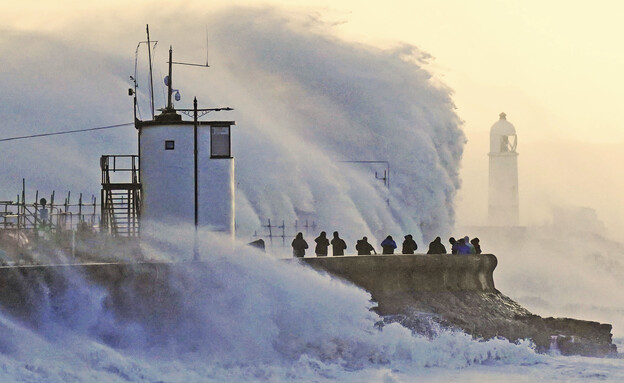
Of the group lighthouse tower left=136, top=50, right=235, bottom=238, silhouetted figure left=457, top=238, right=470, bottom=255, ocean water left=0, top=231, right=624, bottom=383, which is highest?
lighthouse tower left=136, top=50, right=235, bottom=238

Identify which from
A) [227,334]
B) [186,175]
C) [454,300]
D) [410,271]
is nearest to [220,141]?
[186,175]

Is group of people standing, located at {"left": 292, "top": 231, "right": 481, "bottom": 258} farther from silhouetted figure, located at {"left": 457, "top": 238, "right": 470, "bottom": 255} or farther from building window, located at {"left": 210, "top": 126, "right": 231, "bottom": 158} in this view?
building window, located at {"left": 210, "top": 126, "right": 231, "bottom": 158}

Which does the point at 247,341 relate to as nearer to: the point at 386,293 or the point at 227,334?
the point at 227,334

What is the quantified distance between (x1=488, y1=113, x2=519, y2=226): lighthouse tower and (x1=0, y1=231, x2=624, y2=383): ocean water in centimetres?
4246

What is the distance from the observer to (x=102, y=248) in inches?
1198

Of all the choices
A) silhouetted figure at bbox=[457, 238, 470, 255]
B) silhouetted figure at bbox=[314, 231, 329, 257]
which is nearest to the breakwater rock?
silhouetted figure at bbox=[457, 238, 470, 255]

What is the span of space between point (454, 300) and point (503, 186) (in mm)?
42102

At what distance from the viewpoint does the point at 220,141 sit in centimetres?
3156

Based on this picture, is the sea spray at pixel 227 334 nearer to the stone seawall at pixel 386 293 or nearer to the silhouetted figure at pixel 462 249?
the stone seawall at pixel 386 293

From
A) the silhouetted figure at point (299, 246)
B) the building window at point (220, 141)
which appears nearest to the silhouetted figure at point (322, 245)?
the silhouetted figure at point (299, 246)

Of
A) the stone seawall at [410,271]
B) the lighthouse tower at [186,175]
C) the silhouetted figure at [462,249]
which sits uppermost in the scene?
the lighthouse tower at [186,175]

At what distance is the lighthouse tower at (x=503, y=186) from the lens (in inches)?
2894

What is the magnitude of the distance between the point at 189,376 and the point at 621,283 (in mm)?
42381

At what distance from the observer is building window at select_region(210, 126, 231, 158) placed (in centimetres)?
3153
